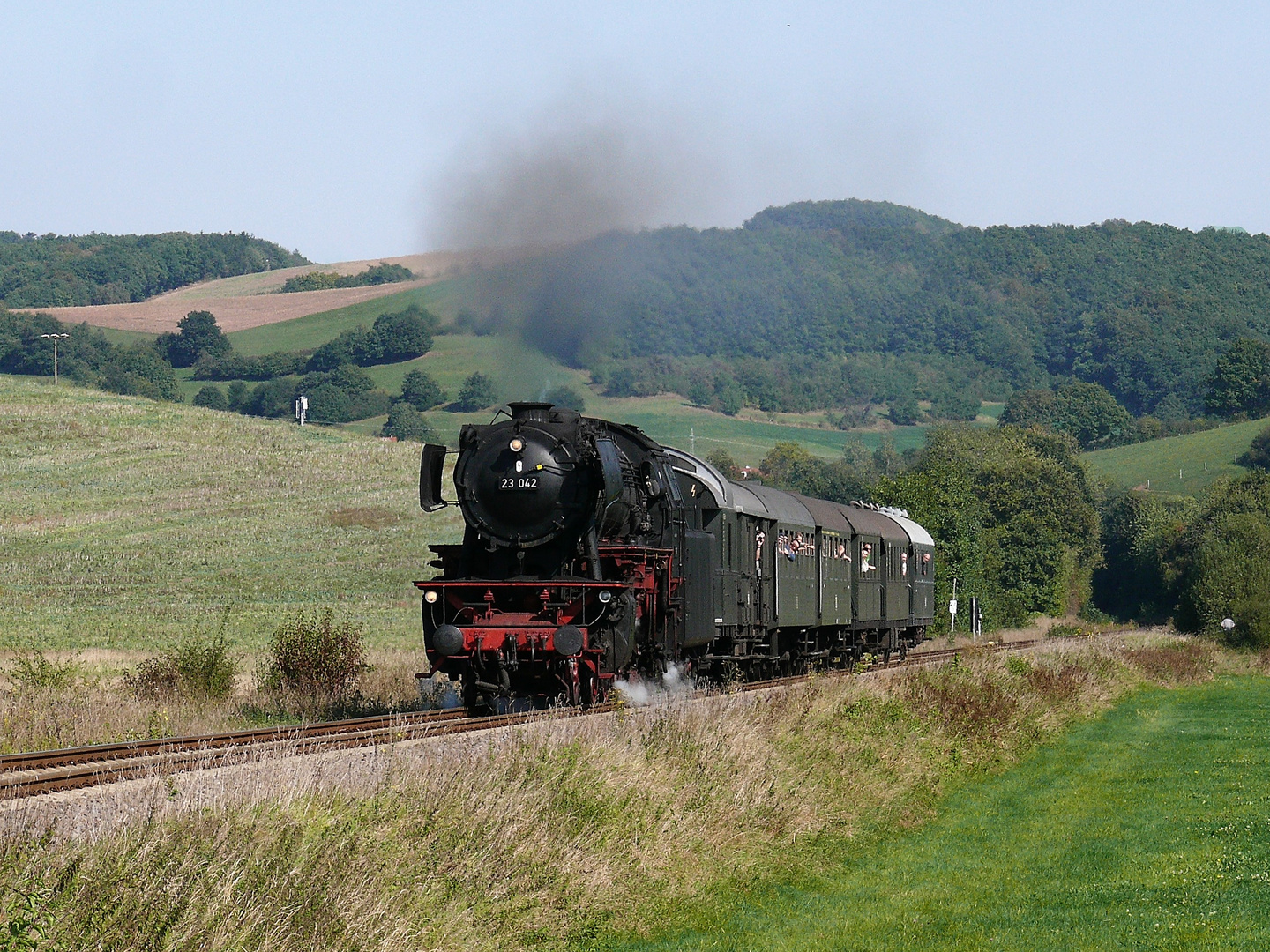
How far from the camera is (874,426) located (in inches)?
7854

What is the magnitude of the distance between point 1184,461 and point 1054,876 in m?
138

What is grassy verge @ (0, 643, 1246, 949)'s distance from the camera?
305 inches

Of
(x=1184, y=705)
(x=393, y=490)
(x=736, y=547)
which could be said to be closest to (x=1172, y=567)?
(x=393, y=490)

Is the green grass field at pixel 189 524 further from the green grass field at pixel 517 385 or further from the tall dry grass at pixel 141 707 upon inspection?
the tall dry grass at pixel 141 707

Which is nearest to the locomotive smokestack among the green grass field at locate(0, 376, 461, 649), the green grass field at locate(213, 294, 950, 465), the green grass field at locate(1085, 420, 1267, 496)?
the green grass field at locate(213, 294, 950, 465)

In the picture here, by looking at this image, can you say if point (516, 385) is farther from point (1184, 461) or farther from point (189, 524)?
point (1184, 461)

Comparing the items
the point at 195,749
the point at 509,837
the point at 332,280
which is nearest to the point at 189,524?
the point at 195,749

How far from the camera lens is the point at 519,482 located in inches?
810

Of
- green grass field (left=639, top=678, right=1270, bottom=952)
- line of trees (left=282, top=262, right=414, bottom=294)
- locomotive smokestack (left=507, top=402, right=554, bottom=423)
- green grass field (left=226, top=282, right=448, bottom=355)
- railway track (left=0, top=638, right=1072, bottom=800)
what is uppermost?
line of trees (left=282, top=262, right=414, bottom=294)

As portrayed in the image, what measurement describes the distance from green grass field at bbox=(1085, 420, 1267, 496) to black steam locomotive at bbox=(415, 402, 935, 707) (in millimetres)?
116278

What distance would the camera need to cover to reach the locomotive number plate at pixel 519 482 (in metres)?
20.5

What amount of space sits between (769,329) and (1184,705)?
530 feet

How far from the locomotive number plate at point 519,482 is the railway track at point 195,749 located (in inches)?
124

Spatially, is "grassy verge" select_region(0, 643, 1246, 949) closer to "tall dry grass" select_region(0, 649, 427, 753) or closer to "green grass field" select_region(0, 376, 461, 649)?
"tall dry grass" select_region(0, 649, 427, 753)
